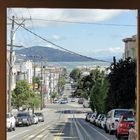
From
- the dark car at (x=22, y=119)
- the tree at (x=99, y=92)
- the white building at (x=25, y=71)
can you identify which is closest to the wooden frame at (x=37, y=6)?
the dark car at (x=22, y=119)

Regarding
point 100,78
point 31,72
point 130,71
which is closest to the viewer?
point 130,71

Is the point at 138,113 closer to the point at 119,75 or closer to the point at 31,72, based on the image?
the point at 119,75

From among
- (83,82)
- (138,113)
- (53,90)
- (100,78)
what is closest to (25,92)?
(83,82)

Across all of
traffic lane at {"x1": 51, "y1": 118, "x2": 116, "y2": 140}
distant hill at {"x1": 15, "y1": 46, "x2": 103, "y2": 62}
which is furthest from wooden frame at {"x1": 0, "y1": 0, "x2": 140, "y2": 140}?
traffic lane at {"x1": 51, "y1": 118, "x2": 116, "y2": 140}

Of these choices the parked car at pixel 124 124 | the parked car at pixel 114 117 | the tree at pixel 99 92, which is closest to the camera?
the parked car at pixel 124 124

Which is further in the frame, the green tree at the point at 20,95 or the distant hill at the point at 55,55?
the green tree at the point at 20,95

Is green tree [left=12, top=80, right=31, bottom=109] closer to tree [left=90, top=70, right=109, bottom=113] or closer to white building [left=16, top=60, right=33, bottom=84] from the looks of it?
tree [left=90, top=70, right=109, bottom=113]

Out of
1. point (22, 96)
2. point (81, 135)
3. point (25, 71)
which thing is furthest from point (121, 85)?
point (25, 71)

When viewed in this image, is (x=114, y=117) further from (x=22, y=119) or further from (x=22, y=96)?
(x=22, y=96)

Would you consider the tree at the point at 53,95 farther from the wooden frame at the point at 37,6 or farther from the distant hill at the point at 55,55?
the wooden frame at the point at 37,6
